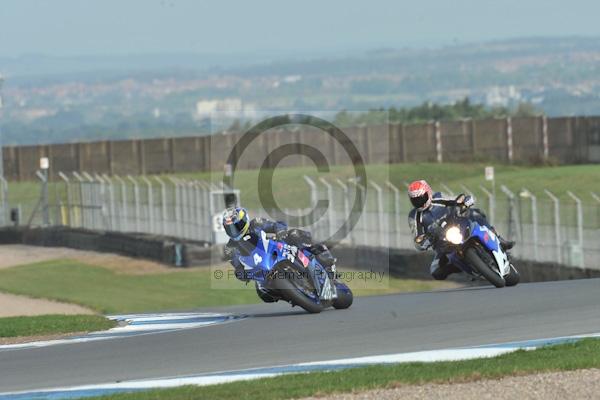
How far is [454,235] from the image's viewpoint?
61.8ft

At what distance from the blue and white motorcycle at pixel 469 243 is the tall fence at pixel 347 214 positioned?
7.15ft

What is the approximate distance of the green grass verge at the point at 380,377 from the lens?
37.6ft

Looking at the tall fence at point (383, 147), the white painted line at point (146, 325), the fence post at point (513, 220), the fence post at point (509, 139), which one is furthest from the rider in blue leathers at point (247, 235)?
the fence post at point (509, 139)

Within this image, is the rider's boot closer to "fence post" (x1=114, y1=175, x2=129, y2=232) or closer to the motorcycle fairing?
the motorcycle fairing

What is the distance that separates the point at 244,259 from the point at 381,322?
180 centimetres

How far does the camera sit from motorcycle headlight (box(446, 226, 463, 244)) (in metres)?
18.8

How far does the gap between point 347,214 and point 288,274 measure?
2085cm

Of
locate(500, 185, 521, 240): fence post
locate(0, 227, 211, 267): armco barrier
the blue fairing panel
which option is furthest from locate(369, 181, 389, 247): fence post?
the blue fairing panel

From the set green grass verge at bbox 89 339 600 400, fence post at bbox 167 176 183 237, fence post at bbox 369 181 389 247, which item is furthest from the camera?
fence post at bbox 167 176 183 237

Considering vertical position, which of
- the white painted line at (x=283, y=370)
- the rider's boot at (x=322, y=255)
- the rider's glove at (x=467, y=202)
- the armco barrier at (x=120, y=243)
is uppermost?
the rider's glove at (x=467, y=202)

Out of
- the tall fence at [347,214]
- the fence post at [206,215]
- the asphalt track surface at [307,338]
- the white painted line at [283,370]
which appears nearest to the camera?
the white painted line at [283,370]

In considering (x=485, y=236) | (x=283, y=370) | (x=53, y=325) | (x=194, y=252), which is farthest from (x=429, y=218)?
(x=194, y=252)

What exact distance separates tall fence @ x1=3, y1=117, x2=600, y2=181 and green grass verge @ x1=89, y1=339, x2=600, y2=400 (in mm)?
50334

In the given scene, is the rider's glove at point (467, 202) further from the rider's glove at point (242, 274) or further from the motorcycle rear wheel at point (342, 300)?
the rider's glove at point (242, 274)
